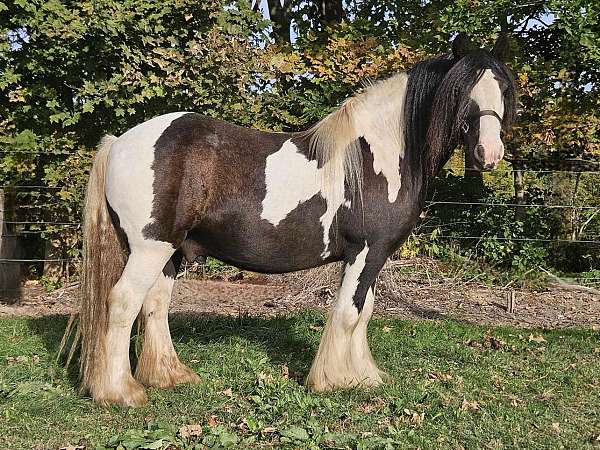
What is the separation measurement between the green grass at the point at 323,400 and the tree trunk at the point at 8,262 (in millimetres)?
1994

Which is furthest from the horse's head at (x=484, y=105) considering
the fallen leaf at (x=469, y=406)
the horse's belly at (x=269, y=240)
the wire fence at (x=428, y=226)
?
the wire fence at (x=428, y=226)

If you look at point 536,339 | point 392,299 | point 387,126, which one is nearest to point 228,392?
point 387,126

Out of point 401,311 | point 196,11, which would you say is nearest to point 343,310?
point 401,311

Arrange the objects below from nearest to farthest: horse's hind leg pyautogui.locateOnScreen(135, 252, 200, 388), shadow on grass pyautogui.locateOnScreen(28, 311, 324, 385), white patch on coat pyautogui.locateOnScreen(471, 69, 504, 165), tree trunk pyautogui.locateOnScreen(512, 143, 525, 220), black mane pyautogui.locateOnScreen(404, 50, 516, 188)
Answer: white patch on coat pyautogui.locateOnScreen(471, 69, 504, 165) < black mane pyautogui.locateOnScreen(404, 50, 516, 188) < horse's hind leg pyautogui.locateOnScreen(135, 252, 200, 388) < shadow on grass pyautogui.locateOnScreen(28, 311, 324, 385) < tree trunk pyautogui.locateOnScreen(512, 143, 525, 220)

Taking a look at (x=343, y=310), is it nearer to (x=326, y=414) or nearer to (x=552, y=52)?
(x=326, y=414)

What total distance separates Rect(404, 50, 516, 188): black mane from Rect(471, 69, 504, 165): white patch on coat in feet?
0.14

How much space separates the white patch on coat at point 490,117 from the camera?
3277 mm

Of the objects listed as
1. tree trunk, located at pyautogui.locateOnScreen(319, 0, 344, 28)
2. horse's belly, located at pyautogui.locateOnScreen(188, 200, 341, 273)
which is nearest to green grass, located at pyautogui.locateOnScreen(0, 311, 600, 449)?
horse's belly, located at pyautogui.locateOnScreen(188, 200, 341, 273)

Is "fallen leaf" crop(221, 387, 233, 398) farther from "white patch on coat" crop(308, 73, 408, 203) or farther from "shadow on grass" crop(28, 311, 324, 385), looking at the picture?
"white patch on coat" crop(308, 73, 408, 203)

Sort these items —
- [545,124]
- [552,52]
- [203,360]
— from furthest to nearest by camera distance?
1. [552,52]
2. [545,124]
3. [203,360]

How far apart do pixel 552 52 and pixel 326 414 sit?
20.6ft

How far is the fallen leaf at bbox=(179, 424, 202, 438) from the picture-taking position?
3.06m

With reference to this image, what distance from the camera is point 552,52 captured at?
7559 millimetres

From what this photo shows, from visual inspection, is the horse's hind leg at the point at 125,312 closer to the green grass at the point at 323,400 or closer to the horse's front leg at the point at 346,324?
the green grass at the point at 323,400
